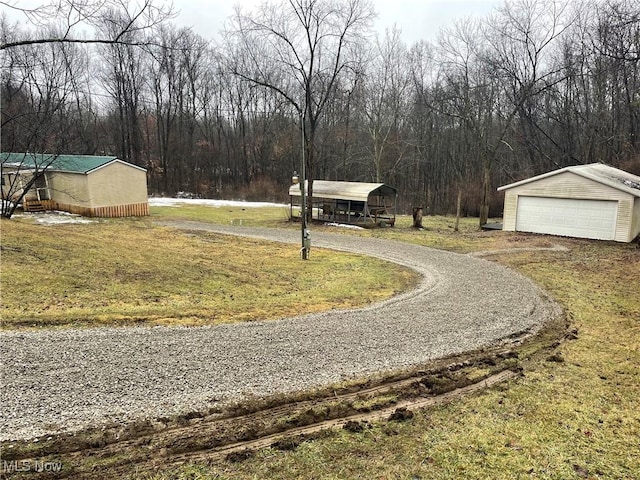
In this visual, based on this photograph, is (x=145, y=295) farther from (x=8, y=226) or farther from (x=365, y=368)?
(x=8, y=226)

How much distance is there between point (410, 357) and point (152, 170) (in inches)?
1667

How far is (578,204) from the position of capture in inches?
764

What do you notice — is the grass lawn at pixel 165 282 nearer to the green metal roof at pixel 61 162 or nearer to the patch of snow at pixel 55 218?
the patch of snow at pixel 55 218

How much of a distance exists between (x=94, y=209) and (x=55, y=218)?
198cm

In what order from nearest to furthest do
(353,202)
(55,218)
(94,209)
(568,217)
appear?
(568,217), (55,218), (94,209), (353,202)

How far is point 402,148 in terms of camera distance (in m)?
39.8

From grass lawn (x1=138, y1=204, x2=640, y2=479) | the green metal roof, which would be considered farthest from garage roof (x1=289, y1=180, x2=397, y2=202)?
grass lawn (x1=138, y1=204, x2=640, y2=479)

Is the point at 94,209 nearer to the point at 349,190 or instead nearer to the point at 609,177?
the point at 349,190

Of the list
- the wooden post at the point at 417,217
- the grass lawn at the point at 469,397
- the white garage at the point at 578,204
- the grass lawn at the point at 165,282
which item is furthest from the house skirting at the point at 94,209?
the white garage at the point at 578,204

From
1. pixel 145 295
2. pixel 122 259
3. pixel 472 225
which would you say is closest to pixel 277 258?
pixel 122 259

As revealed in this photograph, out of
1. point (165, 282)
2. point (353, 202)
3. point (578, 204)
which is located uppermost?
point (578, 204)

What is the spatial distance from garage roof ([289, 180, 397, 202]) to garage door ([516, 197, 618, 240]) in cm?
721

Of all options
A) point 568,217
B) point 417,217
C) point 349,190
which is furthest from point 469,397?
point 349,190

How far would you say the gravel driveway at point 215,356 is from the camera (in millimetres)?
4809
